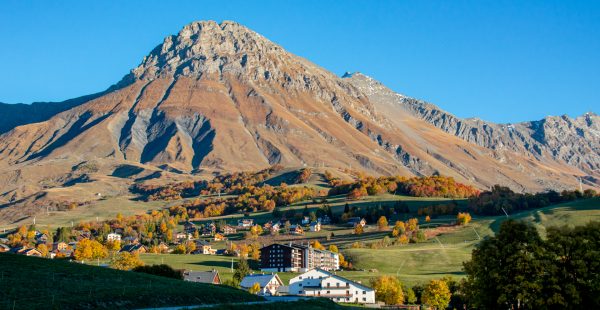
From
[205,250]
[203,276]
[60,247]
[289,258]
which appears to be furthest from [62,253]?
[203,276]

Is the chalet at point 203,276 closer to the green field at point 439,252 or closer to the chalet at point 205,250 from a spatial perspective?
the green field at point 439,252

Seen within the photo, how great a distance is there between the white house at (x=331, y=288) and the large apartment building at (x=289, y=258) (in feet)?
138

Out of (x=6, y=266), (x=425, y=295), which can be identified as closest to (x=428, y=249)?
(x=425, y=295)

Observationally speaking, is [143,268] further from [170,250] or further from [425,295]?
[170,250]

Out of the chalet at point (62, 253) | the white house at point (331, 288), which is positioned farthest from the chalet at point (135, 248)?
the white house at point (331, 288)

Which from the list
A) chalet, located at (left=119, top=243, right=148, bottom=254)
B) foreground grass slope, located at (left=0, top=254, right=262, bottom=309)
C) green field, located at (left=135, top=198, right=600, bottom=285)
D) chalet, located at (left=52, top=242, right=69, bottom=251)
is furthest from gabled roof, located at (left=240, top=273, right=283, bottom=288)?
chalet, located at (left=52, top=242, right=69, bottom=251)

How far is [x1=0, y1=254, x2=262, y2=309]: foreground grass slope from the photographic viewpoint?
46.8 meters

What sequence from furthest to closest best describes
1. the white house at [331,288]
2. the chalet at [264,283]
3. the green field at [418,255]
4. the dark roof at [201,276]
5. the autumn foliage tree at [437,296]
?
the green field at [418,255] → the dark roof at [201,276] → the chalet at [264,283] → the white house at [331,288] → the autumn foliage tree at [437,296]

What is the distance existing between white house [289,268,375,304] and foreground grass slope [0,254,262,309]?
1658 inches

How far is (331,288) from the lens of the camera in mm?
110625

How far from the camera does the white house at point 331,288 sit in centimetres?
10481

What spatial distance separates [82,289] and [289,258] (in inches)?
4429

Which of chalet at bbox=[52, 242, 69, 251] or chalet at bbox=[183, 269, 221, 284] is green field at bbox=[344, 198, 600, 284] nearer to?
chalet at bbox=[183, 269, 221, 284]

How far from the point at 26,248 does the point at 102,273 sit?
134 m
